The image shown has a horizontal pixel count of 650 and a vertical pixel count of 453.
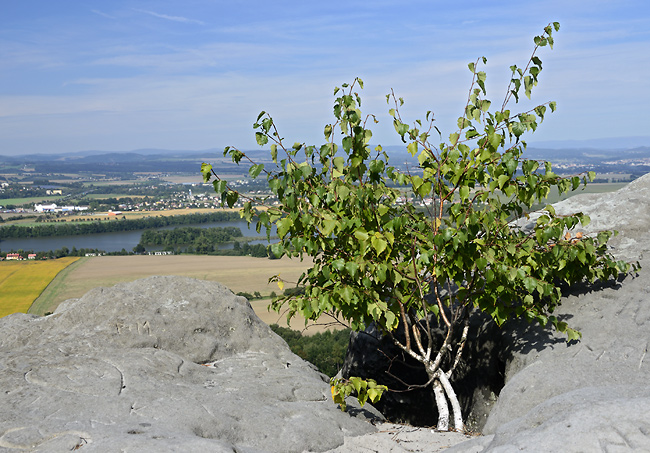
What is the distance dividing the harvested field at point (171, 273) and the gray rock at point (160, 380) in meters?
32.1

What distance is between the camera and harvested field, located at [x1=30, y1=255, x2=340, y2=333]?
49344 mm

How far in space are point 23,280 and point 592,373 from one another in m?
65.9

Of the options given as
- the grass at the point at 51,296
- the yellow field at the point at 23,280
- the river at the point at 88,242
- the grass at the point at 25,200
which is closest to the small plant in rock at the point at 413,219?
the grass at the point at 51,296

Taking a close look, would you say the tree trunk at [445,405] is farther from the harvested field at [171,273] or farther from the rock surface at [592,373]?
the harvested field at [171,273]

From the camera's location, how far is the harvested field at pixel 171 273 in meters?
49.3

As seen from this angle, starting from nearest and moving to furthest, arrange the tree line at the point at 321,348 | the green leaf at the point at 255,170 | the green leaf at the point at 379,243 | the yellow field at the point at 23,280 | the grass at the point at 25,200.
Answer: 1. the green leaf at the point at 379,243
2. the green leaf at the point at 255,170
3. the tree line at the point at 321,348
4. the yellow field at the point at 23,280
5. the grass at the point at 25,200

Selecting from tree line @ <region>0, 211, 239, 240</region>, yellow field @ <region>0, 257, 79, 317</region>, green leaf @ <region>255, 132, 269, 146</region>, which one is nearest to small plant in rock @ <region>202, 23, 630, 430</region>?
green leaf @ <region>255, 132, 269, 146</region>

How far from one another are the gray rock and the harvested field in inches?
1264

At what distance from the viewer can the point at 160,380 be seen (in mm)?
7668

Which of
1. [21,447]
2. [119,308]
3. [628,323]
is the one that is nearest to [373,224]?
[628,323]

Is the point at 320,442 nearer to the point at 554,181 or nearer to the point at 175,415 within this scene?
the point at 175,415

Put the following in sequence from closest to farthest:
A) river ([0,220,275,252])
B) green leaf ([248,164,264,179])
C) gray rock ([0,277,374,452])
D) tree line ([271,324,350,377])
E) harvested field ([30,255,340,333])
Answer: gray rock ([0,277,374,452]) → green leaf ([248,164,264,179]) → tree line ([271,324,350,377]) → harvested field ([30,255,340,333]) → river ([0,220,275,252])

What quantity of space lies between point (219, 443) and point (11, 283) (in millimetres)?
63915

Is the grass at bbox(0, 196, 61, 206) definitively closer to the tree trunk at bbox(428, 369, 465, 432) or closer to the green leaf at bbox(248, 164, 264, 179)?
the green leaf at bbox(248, 164, 264, 179)
